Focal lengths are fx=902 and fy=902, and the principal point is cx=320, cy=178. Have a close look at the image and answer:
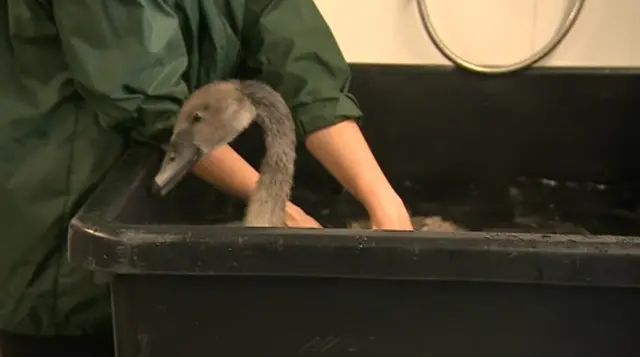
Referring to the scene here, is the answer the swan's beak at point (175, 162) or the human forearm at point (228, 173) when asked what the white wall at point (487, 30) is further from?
the swan's beak at point (175, 162)

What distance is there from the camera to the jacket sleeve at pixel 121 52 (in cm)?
80

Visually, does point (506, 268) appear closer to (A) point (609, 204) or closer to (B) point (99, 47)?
(B) point (99, 47)

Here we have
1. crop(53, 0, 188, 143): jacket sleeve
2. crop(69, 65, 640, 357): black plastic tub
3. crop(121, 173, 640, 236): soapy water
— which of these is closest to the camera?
crop(69, 65, 640, 357): black plastic tub

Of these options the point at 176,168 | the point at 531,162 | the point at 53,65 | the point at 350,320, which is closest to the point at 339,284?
the point at 350,320

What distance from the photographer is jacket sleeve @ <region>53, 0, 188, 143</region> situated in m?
0.80

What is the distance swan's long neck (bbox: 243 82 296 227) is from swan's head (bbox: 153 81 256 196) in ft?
0.08

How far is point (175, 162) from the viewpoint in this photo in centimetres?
84

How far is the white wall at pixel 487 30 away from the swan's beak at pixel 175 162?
21.5 inches

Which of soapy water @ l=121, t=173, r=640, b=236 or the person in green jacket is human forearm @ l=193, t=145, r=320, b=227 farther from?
soapy water @ l=121, t=173, r=640, b=236

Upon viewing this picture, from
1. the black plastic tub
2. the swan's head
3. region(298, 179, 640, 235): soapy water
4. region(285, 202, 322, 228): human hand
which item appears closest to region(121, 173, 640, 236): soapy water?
region(298, 179, 640, 235): soapy water

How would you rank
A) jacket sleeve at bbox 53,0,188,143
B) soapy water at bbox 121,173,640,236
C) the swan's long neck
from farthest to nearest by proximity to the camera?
1. soapy water at bbox 121,173,640,236
2. the swan's long neck
3. jacket sleeve at bbox 53,0,188,143

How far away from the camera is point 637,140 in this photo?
4.22 feet

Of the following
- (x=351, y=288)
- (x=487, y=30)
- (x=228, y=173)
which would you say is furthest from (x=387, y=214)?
(x=487, y=30)

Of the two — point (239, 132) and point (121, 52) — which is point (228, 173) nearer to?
point (239, 132)
